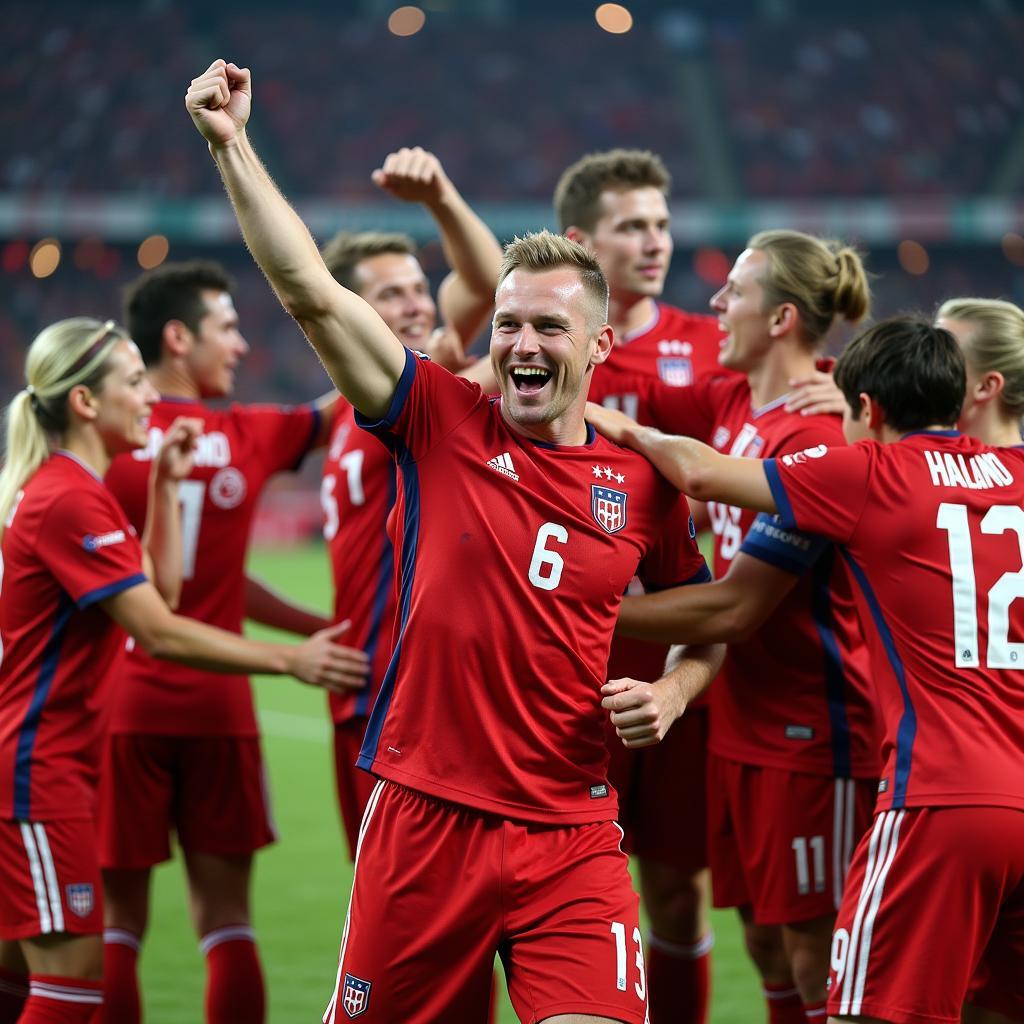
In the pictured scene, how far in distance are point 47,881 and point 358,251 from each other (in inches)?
103

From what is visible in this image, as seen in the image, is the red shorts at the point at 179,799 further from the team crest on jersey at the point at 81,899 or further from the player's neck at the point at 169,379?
the player's neck at the point at 169,379

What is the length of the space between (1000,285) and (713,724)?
32.9 meters

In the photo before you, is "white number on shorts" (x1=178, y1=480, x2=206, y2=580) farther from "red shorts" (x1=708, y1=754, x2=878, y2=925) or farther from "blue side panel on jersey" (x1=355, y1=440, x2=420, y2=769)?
"red shorts" (x1=708, y1=754, x2=878, y2=925)

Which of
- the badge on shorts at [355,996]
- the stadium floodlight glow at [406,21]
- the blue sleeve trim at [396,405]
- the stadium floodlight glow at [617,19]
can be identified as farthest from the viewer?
the stadium floodlight glow at [617,19]

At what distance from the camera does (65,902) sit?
4152 mm

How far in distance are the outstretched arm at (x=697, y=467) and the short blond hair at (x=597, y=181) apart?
1830 mm

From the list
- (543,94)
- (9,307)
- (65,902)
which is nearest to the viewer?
(65,902)

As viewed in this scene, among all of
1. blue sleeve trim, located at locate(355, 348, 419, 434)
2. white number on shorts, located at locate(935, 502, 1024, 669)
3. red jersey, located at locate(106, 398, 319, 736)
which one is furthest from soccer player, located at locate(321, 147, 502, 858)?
white number on shorts, located at locate(935, 502, 1024, 669)

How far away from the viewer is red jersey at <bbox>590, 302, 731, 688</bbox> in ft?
15.3

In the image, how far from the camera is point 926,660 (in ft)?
11.7

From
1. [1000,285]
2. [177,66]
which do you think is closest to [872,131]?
[1000,285]

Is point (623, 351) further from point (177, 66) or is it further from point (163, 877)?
point (177, 66)

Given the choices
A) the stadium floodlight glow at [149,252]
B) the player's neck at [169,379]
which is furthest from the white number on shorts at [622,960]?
the stadium floodlight glow at [149,252]

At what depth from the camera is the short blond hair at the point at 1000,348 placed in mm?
4215
